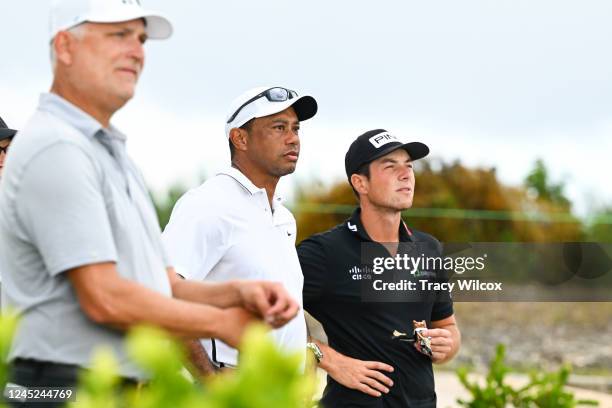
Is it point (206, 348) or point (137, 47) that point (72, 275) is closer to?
point (137, 47)

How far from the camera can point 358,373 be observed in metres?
5.97

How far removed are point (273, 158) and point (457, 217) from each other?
1877 centimetres

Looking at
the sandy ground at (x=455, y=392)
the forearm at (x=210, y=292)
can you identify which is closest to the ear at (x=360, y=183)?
the forearm at (x=210, y=292)

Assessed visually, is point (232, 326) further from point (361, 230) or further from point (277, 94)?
point (361, 230)

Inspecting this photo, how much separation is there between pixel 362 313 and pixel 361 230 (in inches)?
21.4

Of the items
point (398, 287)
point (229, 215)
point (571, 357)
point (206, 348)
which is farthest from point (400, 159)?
point (571, 357)

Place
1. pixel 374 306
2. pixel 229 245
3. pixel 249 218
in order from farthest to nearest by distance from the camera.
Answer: pixel 374 306
pixel 249 218
pixel 229 245

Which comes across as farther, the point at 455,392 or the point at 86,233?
the point at 455,392

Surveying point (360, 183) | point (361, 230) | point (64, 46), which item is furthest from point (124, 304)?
point (360, 183)

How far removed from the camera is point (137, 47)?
10.8ft

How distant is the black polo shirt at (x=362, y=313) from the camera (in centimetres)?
606

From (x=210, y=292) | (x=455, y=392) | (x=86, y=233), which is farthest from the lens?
(x=455, y=392)

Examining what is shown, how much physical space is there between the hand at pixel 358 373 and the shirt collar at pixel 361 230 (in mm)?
738

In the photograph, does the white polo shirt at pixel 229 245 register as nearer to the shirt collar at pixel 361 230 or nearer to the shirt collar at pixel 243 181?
the shirt collar at pixel 243 181
